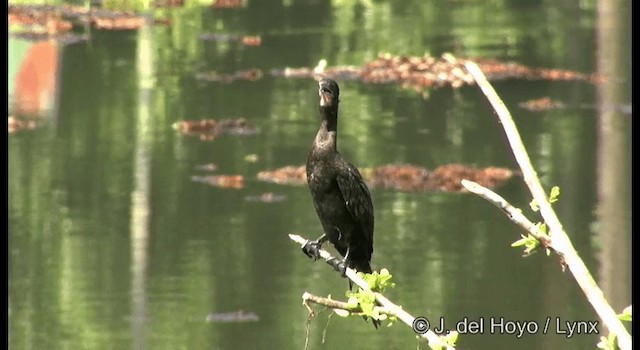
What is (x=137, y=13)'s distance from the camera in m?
17.4

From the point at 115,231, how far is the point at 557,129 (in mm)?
4003

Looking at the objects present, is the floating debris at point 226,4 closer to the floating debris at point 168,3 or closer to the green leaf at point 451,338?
the floating debris at point 168,3

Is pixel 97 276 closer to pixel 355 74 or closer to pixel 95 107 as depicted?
pixel 95 107

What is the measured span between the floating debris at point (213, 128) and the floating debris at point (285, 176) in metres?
1.18

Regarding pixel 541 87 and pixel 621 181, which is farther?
pixel 541 87

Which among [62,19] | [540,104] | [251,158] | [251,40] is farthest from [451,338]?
[62,19]

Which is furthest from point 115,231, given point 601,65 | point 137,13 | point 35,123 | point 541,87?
point 137,13

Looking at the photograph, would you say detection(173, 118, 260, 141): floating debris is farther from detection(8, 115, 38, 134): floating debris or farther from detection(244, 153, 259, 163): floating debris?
detection(8, 115, 38, 134): floating debris

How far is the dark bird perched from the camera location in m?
3.69

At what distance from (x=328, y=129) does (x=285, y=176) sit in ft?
24.6

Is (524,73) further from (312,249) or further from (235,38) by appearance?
(312,249)

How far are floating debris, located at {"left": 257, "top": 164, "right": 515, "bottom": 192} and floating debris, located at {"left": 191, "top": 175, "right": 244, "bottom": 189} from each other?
0.55 ft

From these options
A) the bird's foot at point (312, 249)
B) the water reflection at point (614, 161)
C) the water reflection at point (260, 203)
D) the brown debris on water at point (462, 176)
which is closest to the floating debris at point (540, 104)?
the water reflection at point (260, 203)
